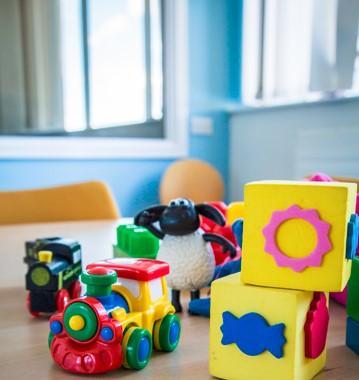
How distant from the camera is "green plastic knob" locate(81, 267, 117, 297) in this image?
0.37 meters

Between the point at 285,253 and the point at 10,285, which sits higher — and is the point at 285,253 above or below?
above

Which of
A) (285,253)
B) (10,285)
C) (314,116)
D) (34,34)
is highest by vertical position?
(34,34)

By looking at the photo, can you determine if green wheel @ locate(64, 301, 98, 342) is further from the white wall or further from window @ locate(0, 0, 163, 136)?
window @ locate(0, 0, 163, 136)

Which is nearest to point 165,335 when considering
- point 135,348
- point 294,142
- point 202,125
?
point 135,348

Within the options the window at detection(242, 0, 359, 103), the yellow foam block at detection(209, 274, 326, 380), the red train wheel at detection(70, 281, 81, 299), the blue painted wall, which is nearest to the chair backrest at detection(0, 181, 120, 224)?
the red train wheel at detection(70, 281, 81, 299)

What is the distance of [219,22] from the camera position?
2643 millimetres

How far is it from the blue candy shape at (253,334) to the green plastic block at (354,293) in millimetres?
111

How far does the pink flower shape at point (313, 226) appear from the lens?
13.8 inches

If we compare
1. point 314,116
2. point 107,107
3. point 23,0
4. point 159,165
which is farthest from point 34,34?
point 314,116

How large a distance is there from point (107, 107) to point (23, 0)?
0.61m

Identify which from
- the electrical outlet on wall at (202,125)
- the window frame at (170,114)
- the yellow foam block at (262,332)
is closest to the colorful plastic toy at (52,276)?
the yellow foam block at (262,332)

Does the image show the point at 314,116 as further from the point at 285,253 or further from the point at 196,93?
the point at 285,253

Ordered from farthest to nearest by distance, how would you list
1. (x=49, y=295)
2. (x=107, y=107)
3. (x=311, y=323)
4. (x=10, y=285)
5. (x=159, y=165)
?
(x=159, y=165) → (x=107, y=107) → (x=10, y=285) → (x=49, y=295) → (x=311, y=323)

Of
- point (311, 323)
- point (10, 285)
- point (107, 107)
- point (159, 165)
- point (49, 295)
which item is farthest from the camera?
point (159, 165)
